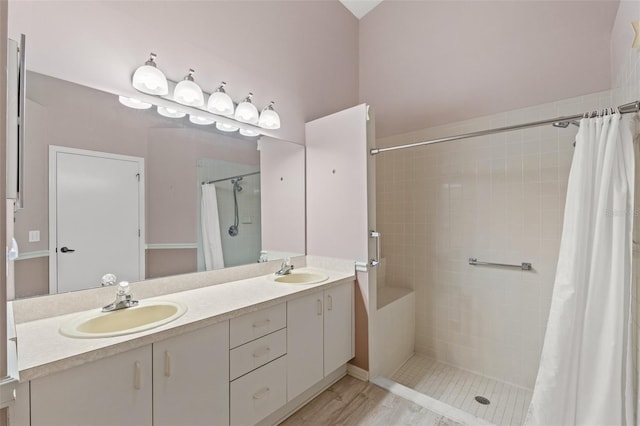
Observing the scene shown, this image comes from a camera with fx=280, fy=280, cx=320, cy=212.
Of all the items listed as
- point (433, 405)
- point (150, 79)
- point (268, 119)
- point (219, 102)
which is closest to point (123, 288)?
point (150, 79)

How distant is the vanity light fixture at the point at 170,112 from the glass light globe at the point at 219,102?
185 millimetres

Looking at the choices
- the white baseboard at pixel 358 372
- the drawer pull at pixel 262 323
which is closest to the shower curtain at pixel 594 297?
the white baseboard at pixel 358 372

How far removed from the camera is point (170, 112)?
173cm

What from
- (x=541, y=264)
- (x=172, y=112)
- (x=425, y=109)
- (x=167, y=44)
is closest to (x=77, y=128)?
(x=172, y=112)

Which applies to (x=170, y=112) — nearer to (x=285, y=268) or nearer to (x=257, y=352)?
(x=285, y=268)

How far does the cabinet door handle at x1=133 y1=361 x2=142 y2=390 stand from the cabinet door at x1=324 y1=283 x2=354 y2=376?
1.13 m

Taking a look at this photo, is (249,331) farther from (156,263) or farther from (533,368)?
(533,368)

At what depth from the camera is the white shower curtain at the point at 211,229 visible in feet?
6.16

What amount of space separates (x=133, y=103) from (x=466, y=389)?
308cm

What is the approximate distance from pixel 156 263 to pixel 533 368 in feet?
9.21

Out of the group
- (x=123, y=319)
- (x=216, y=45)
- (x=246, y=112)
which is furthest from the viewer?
(x=246, y=112)

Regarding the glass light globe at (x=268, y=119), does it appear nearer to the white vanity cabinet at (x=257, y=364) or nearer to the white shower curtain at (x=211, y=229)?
the white shower curtain at (x=211, y=229)

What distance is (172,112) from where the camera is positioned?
5.70 feet

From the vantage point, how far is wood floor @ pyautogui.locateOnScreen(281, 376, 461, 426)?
5.69ft
